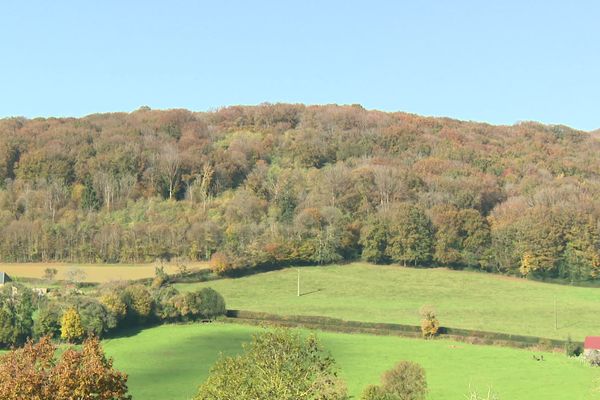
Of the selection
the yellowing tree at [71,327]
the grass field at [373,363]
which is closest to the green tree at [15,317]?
the yellowing tree at [71,327]

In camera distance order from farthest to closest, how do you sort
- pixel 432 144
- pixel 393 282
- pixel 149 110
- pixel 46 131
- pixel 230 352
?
pixel 149 110, pixel 432 144, pixel 46 131, pixel 393 282, pixel 230 352

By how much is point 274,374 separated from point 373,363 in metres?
25.3

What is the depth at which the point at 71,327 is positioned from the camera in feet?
186

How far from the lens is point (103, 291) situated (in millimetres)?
66125

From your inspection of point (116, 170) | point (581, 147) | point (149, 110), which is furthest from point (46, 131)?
point (581, 147)

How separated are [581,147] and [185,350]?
106879 millimetres

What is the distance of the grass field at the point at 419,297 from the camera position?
66.5 m

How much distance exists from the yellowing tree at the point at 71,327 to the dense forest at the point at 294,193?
87.3ft

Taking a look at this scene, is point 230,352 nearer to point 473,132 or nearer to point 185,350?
point 185,350

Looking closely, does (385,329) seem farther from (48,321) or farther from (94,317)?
(48,321)

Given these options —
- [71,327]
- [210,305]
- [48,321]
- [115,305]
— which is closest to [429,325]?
[210,305]

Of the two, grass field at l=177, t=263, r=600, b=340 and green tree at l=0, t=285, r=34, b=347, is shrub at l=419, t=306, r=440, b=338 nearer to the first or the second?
grass field at l=177, t=263, r=600, b=340

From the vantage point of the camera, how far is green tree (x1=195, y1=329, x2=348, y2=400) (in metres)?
25.9

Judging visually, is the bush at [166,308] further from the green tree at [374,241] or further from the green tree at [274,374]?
the green tree at [274,374]
